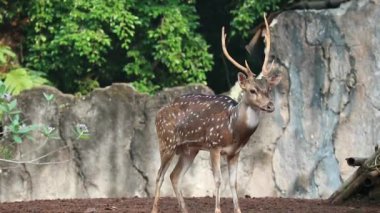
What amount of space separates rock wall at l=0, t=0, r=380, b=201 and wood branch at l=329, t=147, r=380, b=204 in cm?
246

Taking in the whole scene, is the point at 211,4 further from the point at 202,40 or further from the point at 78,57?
the point at 78,57

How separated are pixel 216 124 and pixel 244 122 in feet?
0.90

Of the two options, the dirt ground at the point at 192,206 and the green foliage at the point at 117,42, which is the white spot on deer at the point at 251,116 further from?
the green foliage at the point at 117,42

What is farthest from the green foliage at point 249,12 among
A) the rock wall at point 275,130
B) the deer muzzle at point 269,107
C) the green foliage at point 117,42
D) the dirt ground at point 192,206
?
the deer muzzle at point 269,107

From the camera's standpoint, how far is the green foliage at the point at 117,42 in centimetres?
1209

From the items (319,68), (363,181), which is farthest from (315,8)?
(363,181)

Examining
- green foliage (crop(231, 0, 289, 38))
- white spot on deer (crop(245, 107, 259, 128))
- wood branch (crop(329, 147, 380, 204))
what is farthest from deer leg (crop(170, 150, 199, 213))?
green foliage (crop(231, 0, 289, 38))

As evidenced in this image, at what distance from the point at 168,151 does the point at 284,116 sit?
3.36 meters

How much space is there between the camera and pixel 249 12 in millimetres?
12375

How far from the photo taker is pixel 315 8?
38.4 ft

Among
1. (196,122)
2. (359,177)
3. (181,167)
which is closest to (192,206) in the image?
(181,167)

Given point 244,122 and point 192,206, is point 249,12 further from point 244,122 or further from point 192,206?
point 244,122

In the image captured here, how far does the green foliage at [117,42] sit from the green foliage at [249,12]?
0.53 metres

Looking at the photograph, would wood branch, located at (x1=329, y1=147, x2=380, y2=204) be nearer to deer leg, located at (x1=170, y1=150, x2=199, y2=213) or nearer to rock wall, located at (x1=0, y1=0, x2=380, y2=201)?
deer leg, located at (x1=170, y1=150, x2=199, y2=213)
